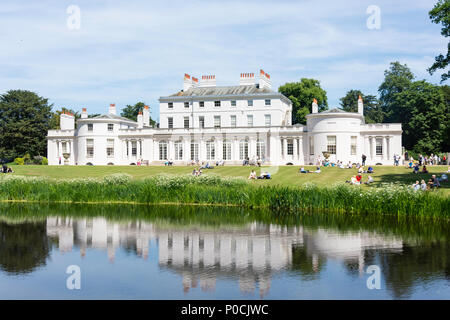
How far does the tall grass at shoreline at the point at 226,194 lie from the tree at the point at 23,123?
41574 millimetres

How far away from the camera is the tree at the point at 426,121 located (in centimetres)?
6650

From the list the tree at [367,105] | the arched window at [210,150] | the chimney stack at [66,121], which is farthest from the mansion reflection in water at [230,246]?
the tree at [367,105]

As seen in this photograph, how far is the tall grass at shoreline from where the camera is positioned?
81.8ft

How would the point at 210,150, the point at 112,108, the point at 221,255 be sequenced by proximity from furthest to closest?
the point at 112,108, the point at 210,150, the point at 221,255

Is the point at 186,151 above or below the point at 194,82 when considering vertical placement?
below

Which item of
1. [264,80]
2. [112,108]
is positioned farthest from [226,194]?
[112,108]

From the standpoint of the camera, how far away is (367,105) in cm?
9631

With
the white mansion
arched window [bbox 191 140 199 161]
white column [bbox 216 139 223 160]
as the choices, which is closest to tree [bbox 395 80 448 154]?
the white mansion

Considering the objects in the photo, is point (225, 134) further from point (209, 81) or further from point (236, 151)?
point (209, 81)

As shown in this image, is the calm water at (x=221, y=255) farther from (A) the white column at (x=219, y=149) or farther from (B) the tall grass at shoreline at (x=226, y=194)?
(A) the white column at (x=219, y=149)

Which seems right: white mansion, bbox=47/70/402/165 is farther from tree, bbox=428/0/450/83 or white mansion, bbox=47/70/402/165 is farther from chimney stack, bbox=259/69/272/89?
tree, bbox=428/0/450/83

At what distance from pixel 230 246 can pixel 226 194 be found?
412 inches

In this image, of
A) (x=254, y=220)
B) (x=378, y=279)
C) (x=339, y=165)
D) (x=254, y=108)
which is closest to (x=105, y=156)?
(x=254, y=108)
